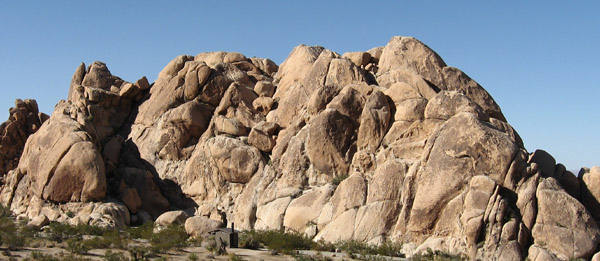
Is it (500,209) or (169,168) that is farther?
(169,168)

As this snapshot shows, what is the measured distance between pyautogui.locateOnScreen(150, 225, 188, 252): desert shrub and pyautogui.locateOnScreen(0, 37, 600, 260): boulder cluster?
2.57 feet

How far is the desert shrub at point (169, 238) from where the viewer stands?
84.0 ft

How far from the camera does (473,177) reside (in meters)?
26.3

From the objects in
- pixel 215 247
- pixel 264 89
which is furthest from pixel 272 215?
pixel 264 89

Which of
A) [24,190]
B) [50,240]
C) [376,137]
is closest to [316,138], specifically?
[376,137]

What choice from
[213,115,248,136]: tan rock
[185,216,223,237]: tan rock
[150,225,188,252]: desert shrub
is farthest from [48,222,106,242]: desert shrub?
[213,115,248,136]: tan rock

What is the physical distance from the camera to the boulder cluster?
1025 inches

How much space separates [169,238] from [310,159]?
A: 877 centimetres

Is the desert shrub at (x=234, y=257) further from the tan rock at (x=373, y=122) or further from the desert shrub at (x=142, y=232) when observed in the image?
the tan rock at (x=373, y=122)

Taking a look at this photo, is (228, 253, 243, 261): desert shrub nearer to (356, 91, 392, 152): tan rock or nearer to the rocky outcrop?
(356, 91, 392, 152): tan rock

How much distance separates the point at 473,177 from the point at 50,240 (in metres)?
17.9

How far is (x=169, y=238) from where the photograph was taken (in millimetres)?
27625

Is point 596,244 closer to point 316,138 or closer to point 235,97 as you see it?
point 316,138

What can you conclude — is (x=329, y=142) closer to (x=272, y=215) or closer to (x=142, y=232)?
(x=272, y=215)
